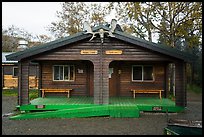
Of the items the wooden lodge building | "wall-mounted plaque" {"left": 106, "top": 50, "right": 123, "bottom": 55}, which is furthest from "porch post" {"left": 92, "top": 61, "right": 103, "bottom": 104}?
"wall-mounted plaque" {"left": 106, "top": 50, "right": 123, "bottom": 55}

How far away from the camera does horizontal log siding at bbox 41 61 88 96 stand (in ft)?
51.8

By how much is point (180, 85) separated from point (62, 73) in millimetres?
7250

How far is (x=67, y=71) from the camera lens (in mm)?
15906

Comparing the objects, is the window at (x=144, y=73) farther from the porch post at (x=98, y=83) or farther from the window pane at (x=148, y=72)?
the porch post at (x=98, y=83)

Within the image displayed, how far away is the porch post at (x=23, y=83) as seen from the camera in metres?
12.6

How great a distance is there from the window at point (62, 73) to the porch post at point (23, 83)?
3235 millimetres

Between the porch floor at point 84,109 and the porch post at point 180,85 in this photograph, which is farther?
the porch post at point 180,85

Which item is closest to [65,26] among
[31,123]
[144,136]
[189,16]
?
[189,16]

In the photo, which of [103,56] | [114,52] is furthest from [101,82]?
[114,52]

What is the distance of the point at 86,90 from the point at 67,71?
170 centimetres

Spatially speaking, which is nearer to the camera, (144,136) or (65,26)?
(144,136)

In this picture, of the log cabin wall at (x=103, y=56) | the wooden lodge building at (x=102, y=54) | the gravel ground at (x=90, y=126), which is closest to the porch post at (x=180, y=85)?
the wooden lodge building at (x=102, y=54)

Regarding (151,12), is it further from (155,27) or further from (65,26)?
(65,26)

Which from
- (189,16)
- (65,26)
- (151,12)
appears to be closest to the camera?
(189,16)
